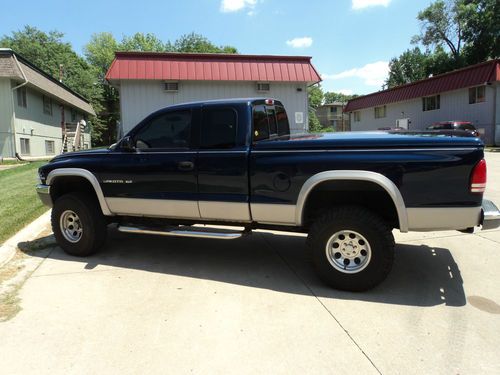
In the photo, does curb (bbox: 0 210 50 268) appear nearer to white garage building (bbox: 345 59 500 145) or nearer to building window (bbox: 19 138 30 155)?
building window (bbox: 19 138 30 155)

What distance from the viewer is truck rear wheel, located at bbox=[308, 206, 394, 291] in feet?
13.4

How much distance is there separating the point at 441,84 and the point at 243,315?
3171cm

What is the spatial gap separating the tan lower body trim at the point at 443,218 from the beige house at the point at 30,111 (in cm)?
2164

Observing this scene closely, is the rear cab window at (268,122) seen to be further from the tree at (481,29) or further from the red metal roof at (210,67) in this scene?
the tree at (481,29)

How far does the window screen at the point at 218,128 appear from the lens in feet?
15.5

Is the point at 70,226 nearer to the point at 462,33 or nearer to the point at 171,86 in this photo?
the point at 171,86

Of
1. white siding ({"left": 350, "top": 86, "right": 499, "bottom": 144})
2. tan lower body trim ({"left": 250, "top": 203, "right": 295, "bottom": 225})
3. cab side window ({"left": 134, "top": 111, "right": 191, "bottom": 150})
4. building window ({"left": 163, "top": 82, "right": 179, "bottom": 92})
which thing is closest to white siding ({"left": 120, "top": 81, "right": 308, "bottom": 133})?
building window ({"left": 163, "top": 82, "right": 179, "bottom": 92})

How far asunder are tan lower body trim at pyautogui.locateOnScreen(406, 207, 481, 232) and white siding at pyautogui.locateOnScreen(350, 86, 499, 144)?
86.4ft

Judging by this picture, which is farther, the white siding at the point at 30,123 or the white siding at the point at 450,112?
the white siding at the point at 450,112

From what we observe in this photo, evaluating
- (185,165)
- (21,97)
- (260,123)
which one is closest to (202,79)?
(21,97)

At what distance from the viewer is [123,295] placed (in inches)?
167

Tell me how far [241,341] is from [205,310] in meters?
0.66

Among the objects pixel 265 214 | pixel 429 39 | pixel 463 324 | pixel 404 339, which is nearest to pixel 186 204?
pixel 265 214

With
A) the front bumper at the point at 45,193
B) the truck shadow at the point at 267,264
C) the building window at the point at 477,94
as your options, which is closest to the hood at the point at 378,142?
the truck shadow at the point at 267,264
